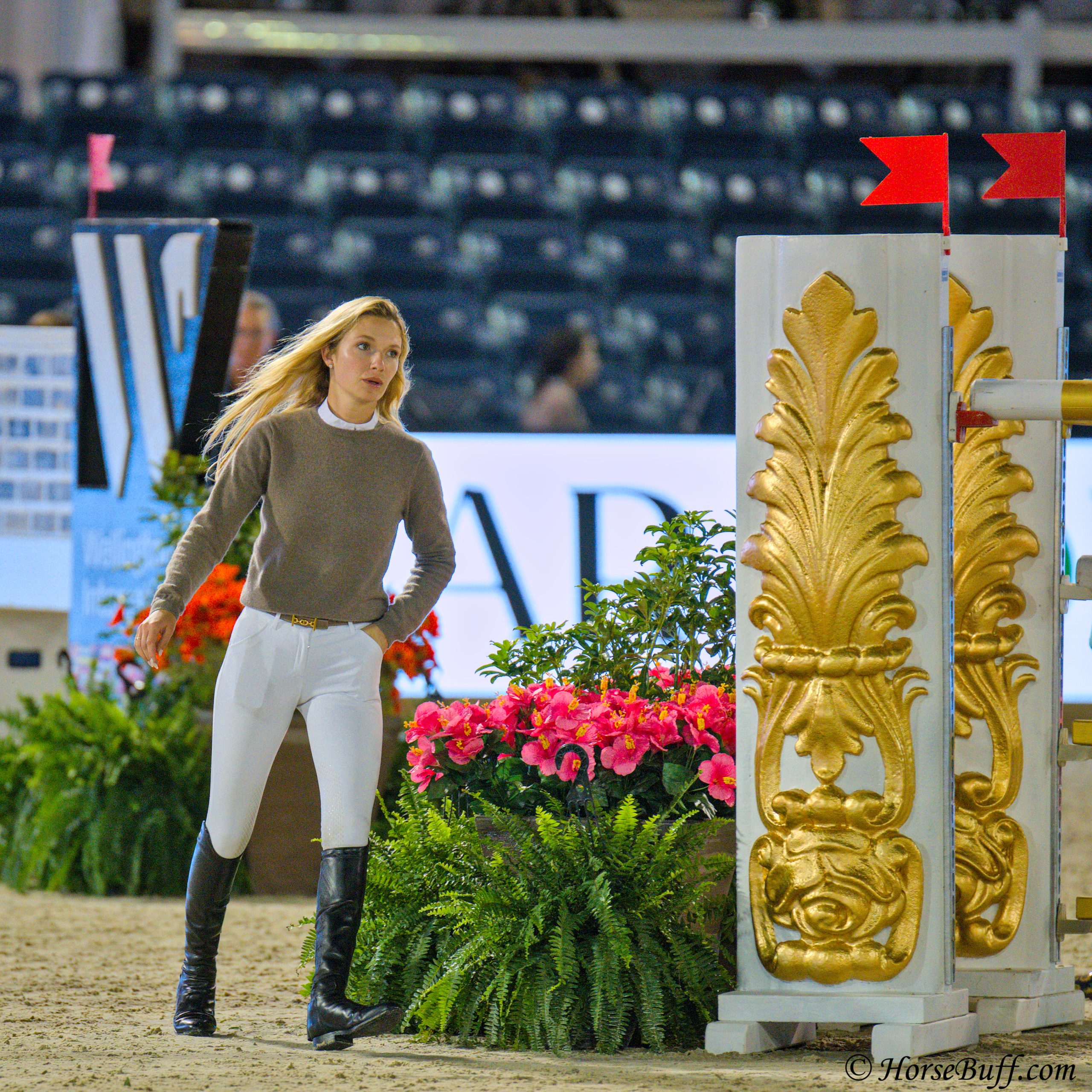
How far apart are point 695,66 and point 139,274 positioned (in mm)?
8979

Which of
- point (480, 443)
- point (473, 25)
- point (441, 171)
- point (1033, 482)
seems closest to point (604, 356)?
point (441, 171)

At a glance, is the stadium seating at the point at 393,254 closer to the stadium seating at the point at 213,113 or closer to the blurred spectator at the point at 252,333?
the stadium seating at the point at 213,113

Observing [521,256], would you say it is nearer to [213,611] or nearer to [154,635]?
[213,611]

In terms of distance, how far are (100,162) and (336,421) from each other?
325 cm

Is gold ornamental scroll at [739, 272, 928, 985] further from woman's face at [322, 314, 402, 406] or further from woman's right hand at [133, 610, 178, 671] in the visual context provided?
woman's right hand at [133, 610, 178, 671]

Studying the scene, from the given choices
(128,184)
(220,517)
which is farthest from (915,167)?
(128,184)

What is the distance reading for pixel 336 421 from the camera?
3.57 metres

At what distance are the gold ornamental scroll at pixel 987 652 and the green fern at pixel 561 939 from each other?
22.0 inches

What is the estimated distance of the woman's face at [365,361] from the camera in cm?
355

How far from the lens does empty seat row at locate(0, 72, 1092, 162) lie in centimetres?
1204

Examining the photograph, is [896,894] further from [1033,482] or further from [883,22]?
[883,22]

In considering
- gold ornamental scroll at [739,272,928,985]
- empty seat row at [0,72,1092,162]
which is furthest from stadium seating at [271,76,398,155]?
gold ornamental scroll at [739,272,928,985]

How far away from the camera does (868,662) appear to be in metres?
3.34

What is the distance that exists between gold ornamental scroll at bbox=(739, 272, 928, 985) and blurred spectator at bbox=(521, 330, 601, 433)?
5.45 metres
